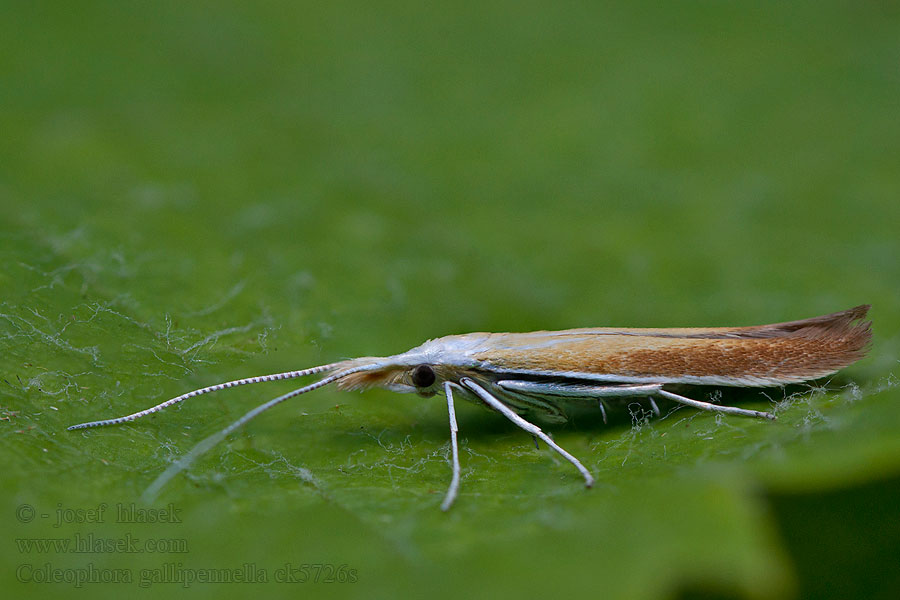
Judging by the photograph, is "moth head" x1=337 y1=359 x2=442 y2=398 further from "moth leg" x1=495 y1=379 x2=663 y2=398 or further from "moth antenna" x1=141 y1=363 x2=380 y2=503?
"moth leg" x1=495 y1=379 x2=663 y2=398

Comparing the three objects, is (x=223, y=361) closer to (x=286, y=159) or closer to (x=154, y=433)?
(x=154, y=433)

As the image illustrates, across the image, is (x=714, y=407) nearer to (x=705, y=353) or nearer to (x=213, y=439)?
(x=705, y=353)

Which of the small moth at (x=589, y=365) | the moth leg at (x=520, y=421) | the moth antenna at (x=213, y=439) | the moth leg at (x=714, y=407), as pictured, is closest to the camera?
the moth antenna at (x=213, y=439)

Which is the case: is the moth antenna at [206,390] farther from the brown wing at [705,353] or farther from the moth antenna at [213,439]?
the brown wing at [705,353]

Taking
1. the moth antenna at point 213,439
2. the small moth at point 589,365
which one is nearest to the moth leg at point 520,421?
the small moth at point 589,365

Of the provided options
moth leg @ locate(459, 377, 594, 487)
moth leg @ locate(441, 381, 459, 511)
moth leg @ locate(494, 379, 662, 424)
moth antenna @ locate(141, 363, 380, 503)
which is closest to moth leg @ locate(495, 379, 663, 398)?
moth leg @ locate(494, 379, 662, 424)

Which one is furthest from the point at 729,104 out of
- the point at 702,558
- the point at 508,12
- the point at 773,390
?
the point at 702,558

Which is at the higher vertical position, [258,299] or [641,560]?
[258,299]
